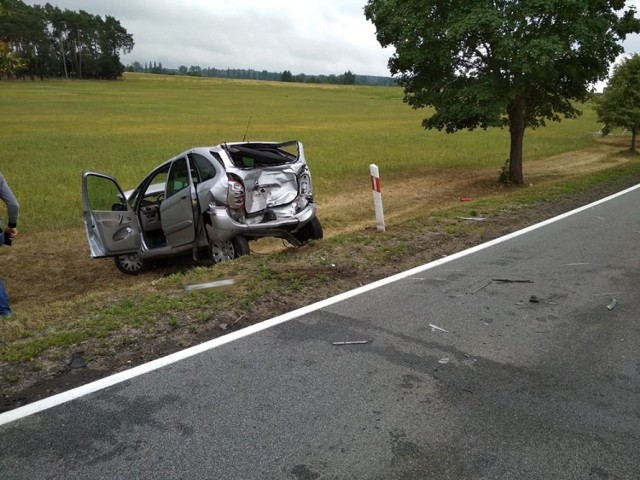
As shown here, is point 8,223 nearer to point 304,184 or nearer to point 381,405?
point 304,184

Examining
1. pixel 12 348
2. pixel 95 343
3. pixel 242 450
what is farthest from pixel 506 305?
pixel 12 348

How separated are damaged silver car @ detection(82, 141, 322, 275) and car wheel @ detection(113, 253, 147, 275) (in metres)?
0.02

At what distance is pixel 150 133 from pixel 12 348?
103 ft

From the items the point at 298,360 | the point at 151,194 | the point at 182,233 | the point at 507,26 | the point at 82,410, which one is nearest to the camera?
the point at 82,410

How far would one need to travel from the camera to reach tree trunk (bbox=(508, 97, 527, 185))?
16.0 meters

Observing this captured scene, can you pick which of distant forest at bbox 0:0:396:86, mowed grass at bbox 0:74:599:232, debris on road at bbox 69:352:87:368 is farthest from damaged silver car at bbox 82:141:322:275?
distant forest at bbox 0:0:396:86

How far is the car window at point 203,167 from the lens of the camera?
7.10 meters

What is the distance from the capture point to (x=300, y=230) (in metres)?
8.15

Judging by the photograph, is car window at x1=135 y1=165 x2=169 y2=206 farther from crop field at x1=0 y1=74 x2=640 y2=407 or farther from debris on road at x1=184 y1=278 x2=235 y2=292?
debris on road at x1=184 y1=278 x2=235 y2=292

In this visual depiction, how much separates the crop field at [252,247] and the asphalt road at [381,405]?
0.61 m

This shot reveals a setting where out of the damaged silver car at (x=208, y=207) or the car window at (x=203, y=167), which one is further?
→ the car window at (x=203, y=167)

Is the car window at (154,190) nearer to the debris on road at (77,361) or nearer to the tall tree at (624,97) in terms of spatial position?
the debris on road at (77,361)

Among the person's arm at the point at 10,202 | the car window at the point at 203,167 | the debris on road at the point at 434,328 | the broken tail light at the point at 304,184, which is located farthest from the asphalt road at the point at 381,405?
the person's arm at the point at 10,202

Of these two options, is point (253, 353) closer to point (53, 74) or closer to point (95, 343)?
point (95, 343)
